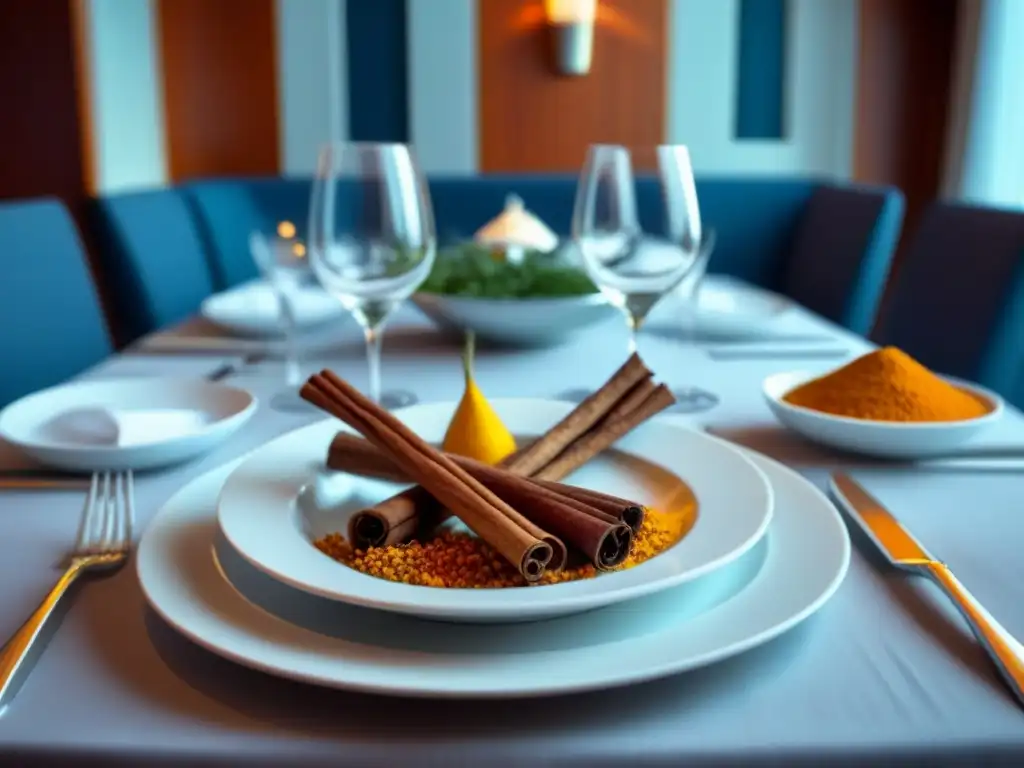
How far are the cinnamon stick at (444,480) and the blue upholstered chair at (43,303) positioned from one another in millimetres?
956

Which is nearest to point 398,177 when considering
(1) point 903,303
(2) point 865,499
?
(2) point 865,499

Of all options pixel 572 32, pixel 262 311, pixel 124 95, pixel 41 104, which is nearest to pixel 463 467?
pixel 262 311

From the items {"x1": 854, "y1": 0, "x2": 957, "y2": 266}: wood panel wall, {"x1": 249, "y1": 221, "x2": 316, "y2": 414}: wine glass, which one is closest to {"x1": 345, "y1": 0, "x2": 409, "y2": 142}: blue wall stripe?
{"x1": 854, "y1": 0, "x2": 957, "y2": 266}: wood panel wall

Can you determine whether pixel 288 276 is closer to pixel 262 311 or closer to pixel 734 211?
pixel 262 311

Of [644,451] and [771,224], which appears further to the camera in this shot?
[771,224]

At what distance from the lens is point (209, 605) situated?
0.43 metres

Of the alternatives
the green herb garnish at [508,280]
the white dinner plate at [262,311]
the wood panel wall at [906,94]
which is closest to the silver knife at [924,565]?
the green herb garnish at [508,280]

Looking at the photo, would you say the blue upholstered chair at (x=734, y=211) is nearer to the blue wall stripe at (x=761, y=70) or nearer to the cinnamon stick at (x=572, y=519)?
the blue wall stripe at (x=761, y=70)

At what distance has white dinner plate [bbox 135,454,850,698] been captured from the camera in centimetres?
37

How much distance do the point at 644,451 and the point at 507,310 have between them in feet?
1.58

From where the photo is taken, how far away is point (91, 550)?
0.53m

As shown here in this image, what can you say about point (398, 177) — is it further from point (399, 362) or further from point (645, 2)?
point (645, 2)

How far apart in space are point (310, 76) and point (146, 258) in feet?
7.45

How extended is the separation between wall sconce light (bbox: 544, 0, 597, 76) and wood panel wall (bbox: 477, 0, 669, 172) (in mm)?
37
